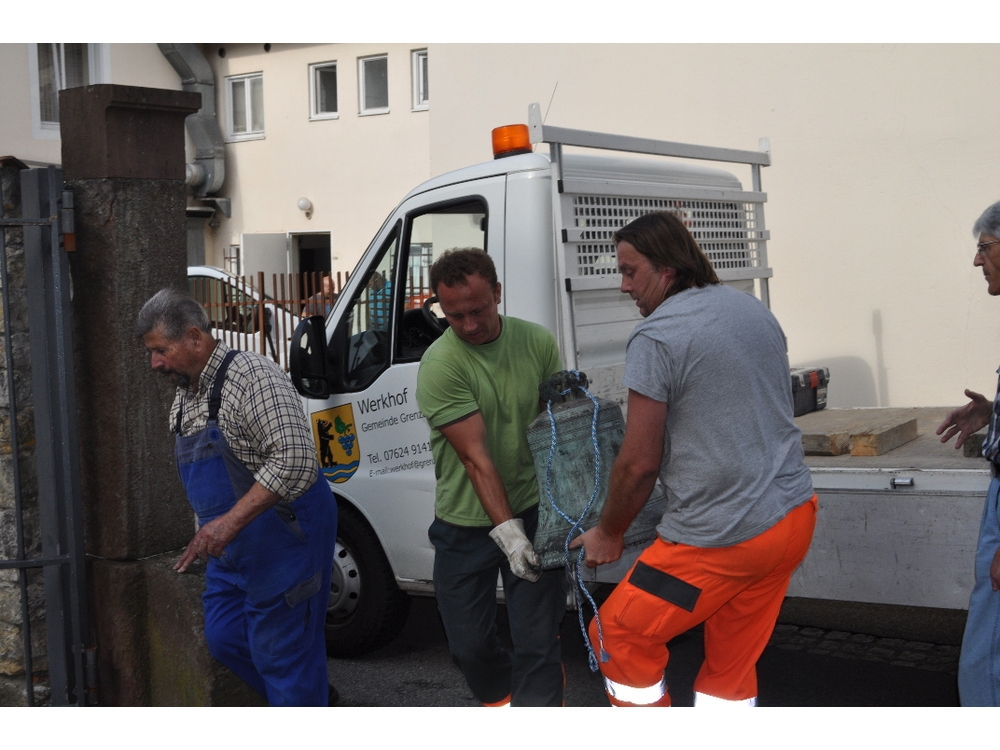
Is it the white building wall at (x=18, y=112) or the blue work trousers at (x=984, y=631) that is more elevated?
the white building wall at (x=18, y=112)

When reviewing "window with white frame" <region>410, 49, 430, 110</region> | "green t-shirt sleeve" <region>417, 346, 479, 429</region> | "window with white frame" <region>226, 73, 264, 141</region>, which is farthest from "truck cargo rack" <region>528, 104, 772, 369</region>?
"window with white frame" <region>226, 73, 264, 141</region>

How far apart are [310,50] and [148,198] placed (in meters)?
15.0

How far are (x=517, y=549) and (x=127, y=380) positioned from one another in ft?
5.23

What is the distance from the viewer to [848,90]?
8.36 metres

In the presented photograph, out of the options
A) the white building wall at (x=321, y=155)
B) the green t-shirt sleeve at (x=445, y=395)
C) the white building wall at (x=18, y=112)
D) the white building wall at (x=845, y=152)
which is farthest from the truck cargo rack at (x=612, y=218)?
the white building wall at (x=18, y=112)

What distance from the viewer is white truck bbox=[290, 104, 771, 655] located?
4.13 m

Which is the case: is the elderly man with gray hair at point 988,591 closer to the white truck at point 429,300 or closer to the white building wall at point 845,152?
the white truck at point 429,300

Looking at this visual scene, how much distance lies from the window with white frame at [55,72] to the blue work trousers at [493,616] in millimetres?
15676

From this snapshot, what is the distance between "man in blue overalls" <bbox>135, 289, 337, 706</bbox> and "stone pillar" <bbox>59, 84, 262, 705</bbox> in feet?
1.02

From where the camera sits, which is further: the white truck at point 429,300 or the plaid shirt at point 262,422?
the white truck at point 429,300

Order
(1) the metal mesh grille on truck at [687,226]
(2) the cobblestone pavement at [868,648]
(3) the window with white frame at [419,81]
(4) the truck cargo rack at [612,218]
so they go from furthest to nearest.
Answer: (3) the window with white frame at [419,81]
(2) the cobblestone pavement at [868,648]
(1) the metal mesh grille on truck at [687,226]
(4) the truck cargo rack at [612,218]

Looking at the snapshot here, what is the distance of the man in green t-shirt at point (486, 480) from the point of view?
338cm

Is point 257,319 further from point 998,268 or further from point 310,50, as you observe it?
point 998,268
